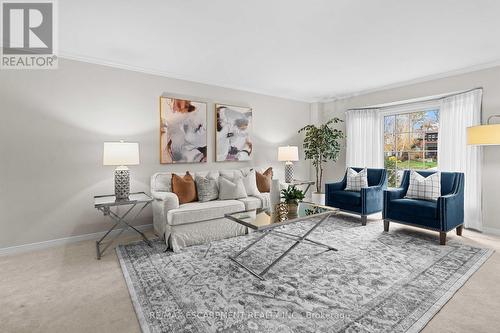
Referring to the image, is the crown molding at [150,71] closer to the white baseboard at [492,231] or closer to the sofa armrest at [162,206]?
the sofa armrest at [162,206]

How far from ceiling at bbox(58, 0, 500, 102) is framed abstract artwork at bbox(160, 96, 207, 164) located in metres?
0.50

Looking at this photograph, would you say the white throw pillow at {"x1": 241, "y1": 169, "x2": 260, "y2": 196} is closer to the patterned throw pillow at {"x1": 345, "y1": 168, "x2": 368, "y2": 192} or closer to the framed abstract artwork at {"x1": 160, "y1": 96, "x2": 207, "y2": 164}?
the framed abstract artwork at {"x1": 160, "y1": 96, "x2": 207, "y2": 164}

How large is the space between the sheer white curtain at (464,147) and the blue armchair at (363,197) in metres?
1.02

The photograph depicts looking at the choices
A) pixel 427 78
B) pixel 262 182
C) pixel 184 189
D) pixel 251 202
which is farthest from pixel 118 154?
pixel 427 78

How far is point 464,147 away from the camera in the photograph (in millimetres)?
4074

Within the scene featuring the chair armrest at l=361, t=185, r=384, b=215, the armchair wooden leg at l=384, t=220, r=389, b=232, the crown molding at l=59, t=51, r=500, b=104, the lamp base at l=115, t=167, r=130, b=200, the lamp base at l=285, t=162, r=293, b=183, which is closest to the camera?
the lamp base at l=115, t=167, r=130, b=200

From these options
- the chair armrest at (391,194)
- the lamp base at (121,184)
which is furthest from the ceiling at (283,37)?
the chair armrest at (391,194)

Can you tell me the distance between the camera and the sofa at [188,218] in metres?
3.12

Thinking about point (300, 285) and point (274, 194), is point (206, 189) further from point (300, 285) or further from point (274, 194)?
point (300, 285)

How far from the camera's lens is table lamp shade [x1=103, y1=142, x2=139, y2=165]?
10.3 feet

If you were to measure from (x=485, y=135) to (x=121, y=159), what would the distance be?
4.75 metres

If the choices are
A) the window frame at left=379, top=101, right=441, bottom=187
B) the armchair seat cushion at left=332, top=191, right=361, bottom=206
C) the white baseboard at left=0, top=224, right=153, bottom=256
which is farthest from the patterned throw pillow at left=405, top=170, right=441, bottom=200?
the white baseboard at left=0, top=224, right=153, bottom=256

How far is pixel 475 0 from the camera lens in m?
2.25

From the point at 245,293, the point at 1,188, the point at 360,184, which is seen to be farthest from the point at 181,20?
the point at 360,184
